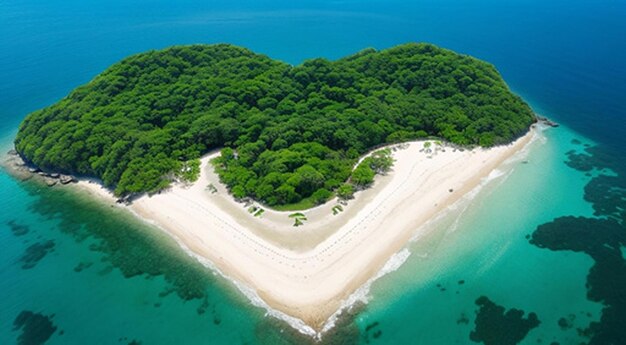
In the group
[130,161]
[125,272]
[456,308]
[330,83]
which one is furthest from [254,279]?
[330,83]

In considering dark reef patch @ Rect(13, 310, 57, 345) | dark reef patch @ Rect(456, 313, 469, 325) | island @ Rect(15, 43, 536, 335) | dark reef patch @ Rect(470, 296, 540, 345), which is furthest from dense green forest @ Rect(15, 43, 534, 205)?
dark reef patch @ Rect(470, 296, 540, 345)

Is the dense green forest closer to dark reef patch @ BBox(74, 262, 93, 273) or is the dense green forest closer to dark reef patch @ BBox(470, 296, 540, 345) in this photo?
dark reef patch @ BBox(74, 262, 93, 273)

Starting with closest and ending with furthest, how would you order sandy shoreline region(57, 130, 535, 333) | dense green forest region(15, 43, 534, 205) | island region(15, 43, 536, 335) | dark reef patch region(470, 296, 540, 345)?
dark reef patch region(470, 296, 540, 345) < sandy shoreline region(57, 130, 535, 333) < island region(15, 43, 536, 335) < dense green forest region(15, 43, 534, 205)

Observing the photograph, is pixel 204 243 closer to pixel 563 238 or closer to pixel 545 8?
pixel 563 238

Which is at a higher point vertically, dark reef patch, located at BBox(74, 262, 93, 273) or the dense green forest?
the dense green forest

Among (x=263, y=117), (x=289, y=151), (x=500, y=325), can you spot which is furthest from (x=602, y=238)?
(x=263, y=117)

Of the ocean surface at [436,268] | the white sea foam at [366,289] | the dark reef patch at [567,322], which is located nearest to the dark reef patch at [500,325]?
the ocean surface at [436,268]

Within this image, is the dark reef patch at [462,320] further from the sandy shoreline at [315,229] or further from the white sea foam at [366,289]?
the sandy shoreline at [315,229]
